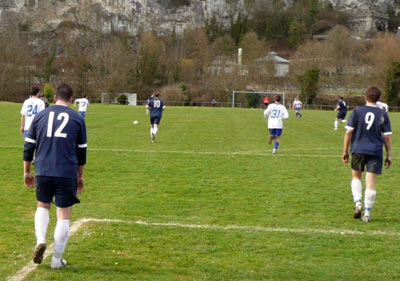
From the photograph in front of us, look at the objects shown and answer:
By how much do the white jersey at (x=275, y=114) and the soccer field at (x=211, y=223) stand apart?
1789 millimetres

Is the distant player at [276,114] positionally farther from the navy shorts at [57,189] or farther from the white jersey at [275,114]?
the navy shorts at [57,189]

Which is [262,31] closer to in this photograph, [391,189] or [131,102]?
[131,102]

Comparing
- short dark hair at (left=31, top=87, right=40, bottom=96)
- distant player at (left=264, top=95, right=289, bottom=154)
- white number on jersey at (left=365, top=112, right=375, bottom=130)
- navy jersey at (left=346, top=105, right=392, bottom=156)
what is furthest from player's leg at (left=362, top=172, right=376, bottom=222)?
distant player at (left=264, top=95, right=289, bottom=154)

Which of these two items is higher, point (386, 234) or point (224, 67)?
point (224, 67)

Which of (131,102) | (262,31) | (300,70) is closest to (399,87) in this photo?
(300,70)

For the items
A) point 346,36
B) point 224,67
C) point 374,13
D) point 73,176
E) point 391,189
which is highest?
point 374,13

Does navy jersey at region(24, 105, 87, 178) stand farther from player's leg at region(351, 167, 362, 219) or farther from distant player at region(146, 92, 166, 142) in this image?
distant player at region(146, 92, 166, 142)

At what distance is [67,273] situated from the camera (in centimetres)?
567

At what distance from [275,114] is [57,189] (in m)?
12.2

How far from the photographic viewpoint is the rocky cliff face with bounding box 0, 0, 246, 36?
389ft

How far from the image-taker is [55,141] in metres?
5.75

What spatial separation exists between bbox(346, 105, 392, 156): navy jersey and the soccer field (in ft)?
3.94

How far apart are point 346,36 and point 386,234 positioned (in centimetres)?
10909

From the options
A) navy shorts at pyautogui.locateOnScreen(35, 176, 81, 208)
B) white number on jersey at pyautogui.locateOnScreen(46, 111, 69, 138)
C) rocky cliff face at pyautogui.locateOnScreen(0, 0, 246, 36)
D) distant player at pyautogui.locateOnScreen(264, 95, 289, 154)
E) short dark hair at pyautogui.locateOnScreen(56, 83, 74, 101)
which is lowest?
navy shorts at pyautogui.locateOnScreen(35, 176, 81, 208)
